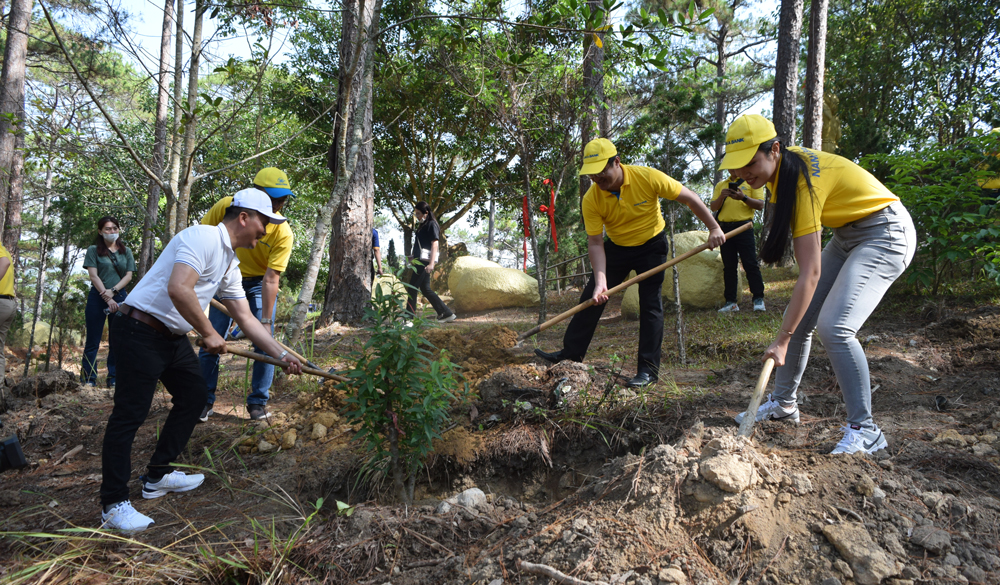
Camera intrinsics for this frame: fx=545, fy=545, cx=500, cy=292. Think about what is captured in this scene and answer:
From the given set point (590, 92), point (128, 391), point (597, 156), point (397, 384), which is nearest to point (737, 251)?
point (590, 92)

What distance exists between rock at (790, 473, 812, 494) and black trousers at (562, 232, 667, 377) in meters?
1.64

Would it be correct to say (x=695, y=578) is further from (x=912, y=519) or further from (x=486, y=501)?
(x=486, y=501)

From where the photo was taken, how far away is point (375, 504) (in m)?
2.71

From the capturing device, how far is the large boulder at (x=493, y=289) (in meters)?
9.48

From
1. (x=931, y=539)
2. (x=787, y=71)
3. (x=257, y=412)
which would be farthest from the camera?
(x=787, y=71)

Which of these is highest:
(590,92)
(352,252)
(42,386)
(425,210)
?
(590,92)

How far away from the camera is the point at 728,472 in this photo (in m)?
2.16

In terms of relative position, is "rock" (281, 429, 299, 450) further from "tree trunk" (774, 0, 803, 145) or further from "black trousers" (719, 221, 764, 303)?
"tree trunk" (774, 0, 803, 145)

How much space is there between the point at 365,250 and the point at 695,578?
607cm

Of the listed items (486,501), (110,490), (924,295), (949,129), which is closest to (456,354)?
(486,501)

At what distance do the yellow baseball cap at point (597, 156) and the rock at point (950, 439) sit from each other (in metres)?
2.26

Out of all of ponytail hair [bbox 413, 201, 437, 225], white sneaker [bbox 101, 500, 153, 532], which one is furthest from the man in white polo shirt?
ponytail hair [bbox 413, 201, 437, 225]

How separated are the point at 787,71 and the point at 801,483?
810 centimetres

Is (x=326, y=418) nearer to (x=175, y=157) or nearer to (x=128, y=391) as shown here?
(x=128, y=391)
